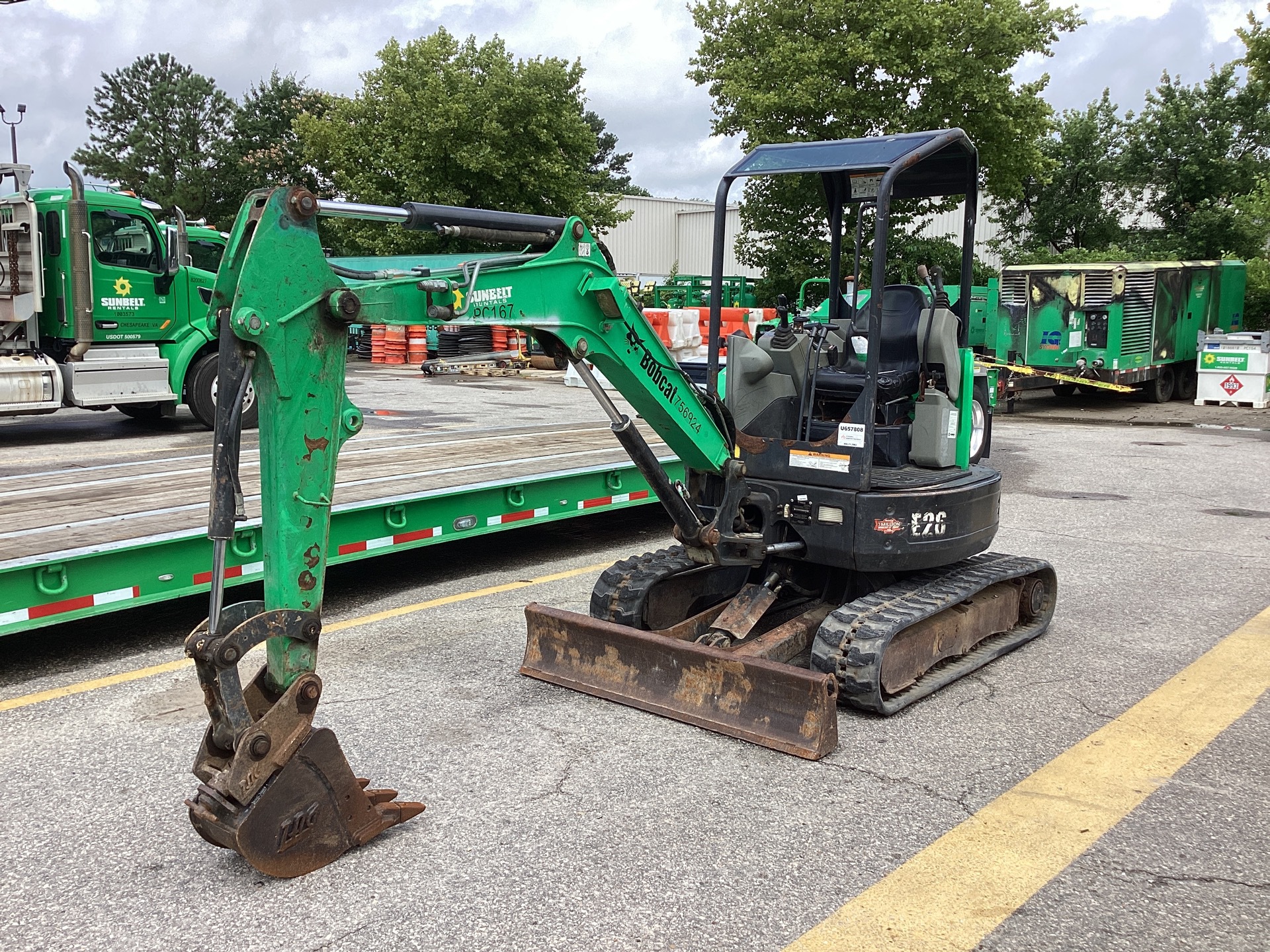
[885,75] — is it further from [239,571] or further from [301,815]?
[301,815]

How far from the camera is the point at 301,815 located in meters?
3.79

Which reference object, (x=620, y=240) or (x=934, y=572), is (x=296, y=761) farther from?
(x=620, y=240)

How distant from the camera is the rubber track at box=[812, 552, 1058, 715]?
5207 millimetres

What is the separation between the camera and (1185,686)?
19.3 feet

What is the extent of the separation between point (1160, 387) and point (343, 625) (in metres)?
19.9

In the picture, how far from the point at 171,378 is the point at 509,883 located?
11989 millimetres

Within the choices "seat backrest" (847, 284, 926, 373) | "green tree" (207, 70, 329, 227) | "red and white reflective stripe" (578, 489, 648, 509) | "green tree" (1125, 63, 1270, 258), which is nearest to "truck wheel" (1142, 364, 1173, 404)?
"green tree" (1125, 63, 1270, 258)

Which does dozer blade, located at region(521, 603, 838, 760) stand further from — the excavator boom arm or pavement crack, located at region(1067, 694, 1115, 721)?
the excavator boom arm

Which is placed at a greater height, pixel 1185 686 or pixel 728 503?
pixel 728 503

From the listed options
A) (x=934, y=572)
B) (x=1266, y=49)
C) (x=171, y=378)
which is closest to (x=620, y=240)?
(x=1266, y=49)

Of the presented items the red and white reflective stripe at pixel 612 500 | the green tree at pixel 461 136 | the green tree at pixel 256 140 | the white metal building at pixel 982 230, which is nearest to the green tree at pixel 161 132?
the green tree at pixel 256 140

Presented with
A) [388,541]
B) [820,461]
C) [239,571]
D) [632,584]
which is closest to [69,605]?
[239,571]

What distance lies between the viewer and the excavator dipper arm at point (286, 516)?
11.8 feet

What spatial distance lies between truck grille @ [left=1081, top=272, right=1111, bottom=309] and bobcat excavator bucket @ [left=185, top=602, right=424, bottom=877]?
63.5 ft
